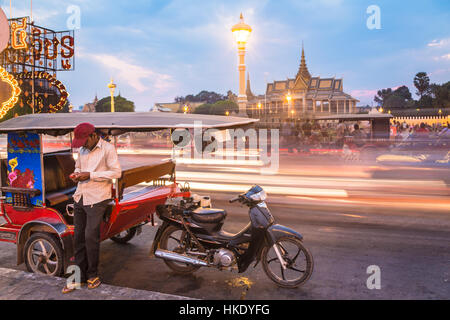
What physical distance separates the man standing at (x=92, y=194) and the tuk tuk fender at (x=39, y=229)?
39 centimetres

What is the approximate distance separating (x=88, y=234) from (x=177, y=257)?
1121mm

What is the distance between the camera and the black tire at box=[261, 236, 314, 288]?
13.9ft

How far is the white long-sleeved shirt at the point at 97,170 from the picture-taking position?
4.02 metres

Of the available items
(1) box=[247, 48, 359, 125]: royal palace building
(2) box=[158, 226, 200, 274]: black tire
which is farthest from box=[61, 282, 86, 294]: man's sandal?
(1) box=[247, 48, 359, 125]: royal palace building

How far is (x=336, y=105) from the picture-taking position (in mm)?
86438

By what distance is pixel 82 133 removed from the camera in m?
3.86

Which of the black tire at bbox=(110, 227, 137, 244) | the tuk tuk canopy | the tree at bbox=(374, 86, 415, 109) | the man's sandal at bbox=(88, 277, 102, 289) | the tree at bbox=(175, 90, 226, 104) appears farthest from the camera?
the tree at bbox=(175, 90, 226, 104)

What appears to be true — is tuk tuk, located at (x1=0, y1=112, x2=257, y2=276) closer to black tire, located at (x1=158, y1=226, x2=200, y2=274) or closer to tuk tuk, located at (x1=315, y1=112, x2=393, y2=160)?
black tire, located at (x1=158, y1=226, x2=200, y2=274)

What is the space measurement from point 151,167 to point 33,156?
154 cm

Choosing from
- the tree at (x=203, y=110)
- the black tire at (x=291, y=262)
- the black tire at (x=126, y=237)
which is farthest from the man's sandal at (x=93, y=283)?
the tree at (x=203, y=110)

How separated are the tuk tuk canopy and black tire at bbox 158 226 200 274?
1.39 m

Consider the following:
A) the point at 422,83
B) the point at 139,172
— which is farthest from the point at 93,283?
the point at 422,83

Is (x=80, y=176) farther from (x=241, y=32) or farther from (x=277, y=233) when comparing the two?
(x=241, y=32)
